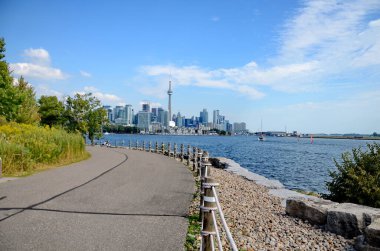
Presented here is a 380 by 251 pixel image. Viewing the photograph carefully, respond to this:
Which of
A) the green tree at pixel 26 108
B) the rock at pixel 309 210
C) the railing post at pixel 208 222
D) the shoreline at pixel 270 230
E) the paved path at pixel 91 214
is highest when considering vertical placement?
the green tree at pixel 26 108

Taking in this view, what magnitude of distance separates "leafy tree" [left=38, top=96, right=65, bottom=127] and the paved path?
38.0 m

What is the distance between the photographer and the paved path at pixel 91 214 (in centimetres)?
602

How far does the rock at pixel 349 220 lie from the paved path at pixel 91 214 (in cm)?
393

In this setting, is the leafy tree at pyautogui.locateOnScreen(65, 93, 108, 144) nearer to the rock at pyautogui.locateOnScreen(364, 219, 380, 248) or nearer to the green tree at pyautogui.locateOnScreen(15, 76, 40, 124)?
the green tree at pyautogui.locateOnScreen(15, 76, 40, 124)

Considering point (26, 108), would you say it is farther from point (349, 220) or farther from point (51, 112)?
point (349, 220)

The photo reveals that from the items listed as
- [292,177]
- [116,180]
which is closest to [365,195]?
[116,180]

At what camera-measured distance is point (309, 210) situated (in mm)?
9742

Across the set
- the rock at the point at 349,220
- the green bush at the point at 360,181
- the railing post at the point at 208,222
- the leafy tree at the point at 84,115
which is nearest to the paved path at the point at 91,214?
the railing post at the point at 208,222

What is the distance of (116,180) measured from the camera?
44.9ft

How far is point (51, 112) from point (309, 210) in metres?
45.9

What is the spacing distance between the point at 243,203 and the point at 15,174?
9747 mm

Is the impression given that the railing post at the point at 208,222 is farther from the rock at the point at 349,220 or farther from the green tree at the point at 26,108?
the green tree at the point at 26,108

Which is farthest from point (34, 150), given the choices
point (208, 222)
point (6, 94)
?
point (208, 222)

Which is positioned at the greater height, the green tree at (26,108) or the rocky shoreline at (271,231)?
the green tree at (26,108)
